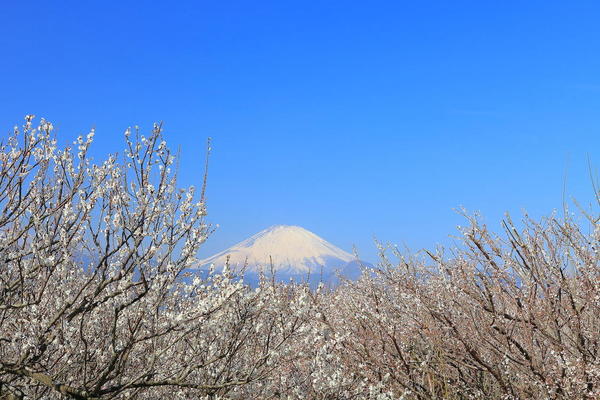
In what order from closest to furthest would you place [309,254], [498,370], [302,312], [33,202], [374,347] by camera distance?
1. [302,312]
2. [33,202]
3. [498,370]
4. [374,347]
5. [309,254]

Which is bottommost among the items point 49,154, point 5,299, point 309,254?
point 5,299

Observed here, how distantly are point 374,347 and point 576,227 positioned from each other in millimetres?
3840

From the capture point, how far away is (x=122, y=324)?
6461 millimetres

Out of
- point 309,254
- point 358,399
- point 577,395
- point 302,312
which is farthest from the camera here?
point 309,254

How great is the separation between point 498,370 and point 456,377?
1.05m

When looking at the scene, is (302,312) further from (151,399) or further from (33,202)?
(33,202)

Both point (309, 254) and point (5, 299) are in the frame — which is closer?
point (5, 299)

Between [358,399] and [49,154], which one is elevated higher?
[49,154]

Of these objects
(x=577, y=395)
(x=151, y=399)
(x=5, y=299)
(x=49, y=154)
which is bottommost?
(x=577, y=395)

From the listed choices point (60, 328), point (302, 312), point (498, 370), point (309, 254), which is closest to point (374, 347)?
point (498, 370)

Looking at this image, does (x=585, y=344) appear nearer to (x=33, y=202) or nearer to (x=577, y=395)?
(x=577, y=395)

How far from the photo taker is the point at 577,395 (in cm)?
699

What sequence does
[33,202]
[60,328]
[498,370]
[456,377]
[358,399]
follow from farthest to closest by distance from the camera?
[456,377] < [498,370] < [358,399] < [33,202] < [60,328]

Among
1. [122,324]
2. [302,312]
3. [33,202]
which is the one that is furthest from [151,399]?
[33,202]
